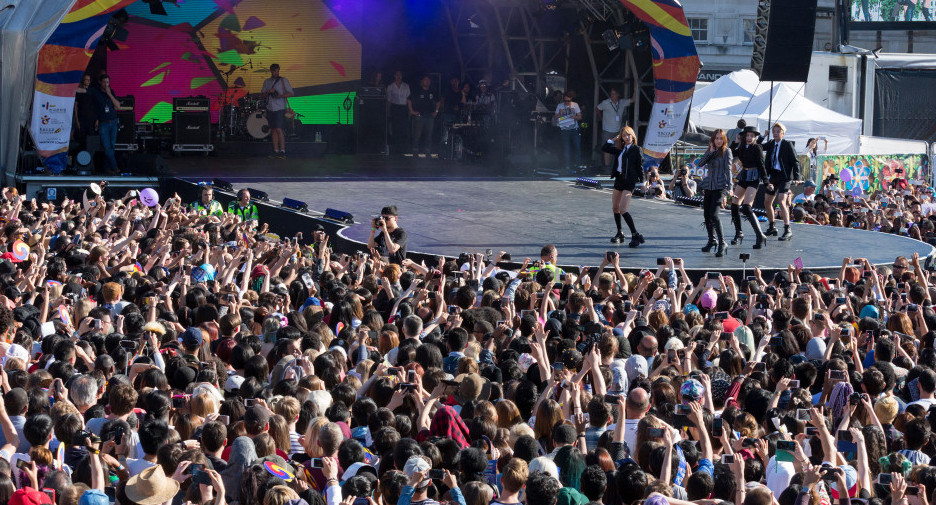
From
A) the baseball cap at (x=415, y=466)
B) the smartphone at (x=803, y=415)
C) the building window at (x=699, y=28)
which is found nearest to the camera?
the baseball cap at (x=415, y=466)

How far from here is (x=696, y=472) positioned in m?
4.58

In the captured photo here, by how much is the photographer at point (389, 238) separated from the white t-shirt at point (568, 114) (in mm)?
10166

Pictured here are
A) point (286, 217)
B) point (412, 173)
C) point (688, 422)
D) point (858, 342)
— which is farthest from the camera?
point (412, 173)

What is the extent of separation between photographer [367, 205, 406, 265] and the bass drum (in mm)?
12202

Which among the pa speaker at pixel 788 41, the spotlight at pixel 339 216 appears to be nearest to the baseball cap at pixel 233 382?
the spotlight at pixel 339 216

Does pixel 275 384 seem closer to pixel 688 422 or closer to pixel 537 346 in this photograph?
pixel 537 346

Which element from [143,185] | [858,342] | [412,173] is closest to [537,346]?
[858,342]

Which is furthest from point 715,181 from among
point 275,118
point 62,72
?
point 275,118

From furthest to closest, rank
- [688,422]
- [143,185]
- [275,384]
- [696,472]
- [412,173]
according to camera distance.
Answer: [412,173], [143,185], [275,384], [688,422], [696,472]

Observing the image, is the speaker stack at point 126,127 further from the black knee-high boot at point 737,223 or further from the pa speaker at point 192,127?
the black knee-high boot at point 737,223

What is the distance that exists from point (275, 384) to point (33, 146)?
13.8 meters

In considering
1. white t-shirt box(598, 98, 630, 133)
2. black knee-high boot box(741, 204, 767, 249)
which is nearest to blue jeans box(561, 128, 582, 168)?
white t-shirt box(598, 98, 630, 133)

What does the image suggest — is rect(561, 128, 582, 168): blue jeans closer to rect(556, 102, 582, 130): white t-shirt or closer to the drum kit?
rect(556, 102, 582, 130): white t-shirt

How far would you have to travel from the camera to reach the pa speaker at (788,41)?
17.6 meters
